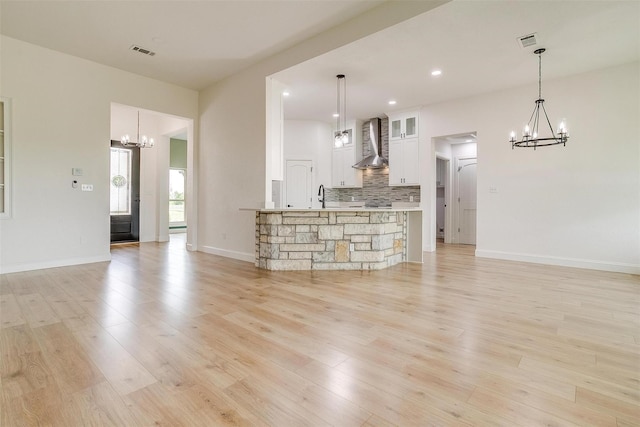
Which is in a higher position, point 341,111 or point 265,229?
point 341,111

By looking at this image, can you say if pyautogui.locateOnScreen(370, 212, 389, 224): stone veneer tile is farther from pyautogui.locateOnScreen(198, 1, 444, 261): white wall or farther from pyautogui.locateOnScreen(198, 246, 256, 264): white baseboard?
pyautogui.locateOnScreen(198, 246, 256, 264): white baseboard

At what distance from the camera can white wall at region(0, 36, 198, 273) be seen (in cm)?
447

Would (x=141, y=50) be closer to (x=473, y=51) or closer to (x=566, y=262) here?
(x=473, y=51)

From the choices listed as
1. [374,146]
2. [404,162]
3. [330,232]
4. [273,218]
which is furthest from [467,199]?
[273,218]

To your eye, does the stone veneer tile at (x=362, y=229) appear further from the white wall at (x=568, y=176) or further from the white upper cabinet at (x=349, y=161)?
the white upper cabinet at (x=349, y=161)

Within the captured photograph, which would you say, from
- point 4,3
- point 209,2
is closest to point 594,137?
point 209,2

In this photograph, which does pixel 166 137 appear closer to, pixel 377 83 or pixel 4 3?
pixel 4 3

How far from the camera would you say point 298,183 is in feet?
26.7

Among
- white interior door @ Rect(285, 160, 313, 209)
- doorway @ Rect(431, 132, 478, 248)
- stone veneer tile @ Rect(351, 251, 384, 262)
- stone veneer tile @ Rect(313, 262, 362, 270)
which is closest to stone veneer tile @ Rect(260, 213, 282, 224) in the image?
stone veneer tile @ Rect(313, 262, 362, 270)

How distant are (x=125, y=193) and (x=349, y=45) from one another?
6729 mm

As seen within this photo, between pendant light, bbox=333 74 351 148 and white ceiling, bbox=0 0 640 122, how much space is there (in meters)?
0.14

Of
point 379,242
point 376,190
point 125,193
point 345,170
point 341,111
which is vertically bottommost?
point 379,242

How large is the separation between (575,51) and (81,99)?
7468 mm

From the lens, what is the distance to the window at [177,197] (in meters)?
10.9
